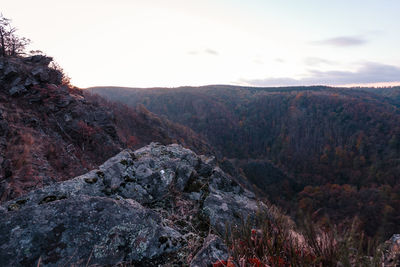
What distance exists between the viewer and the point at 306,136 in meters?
128

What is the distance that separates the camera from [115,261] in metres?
2.24

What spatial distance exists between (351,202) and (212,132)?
85829 mm

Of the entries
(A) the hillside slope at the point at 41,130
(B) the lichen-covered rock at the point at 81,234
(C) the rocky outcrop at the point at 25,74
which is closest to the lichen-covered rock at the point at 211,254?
(B) the lichen-covered rock at the point at 81,234

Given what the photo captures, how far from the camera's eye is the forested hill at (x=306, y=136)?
3223 inches

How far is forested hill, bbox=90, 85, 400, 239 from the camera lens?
81875 mm

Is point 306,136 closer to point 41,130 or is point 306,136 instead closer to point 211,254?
point 41,130

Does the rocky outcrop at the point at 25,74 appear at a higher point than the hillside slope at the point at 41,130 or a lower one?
higher

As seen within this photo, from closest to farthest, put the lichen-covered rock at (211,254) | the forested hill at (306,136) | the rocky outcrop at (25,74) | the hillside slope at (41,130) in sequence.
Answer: the lichen-covered rock at (211,254), the hillside slope at (41,130), the rocky outcrop at (25,74), the forested hill at (306,136)

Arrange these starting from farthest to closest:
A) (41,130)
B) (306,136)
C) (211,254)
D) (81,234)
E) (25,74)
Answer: (306,136)
(25,74)
(41,130)
(81,234)
(211,254)

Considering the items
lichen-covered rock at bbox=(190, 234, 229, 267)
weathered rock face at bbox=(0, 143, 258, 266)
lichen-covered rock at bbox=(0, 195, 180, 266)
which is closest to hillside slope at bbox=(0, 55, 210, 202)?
weathered rock face at bbox=(0, 143, 258, 266)

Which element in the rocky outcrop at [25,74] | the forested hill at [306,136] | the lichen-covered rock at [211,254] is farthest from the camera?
the forested hill at [306,136]

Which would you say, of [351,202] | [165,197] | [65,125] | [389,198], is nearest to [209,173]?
[165,197]

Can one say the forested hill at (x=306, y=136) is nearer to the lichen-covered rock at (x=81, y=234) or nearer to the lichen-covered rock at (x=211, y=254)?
the lichen-covered rock at (x=211, y=254)

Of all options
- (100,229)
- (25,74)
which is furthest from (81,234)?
(25,74)
